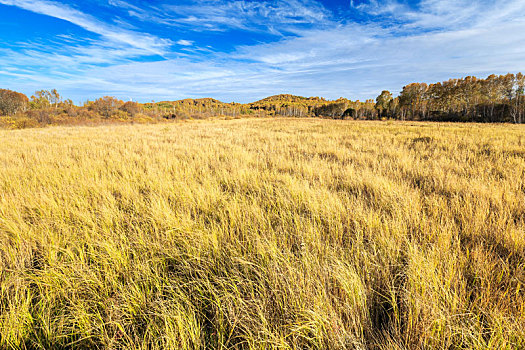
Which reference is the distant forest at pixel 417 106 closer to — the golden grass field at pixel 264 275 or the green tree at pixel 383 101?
the green tree at pixel 383 101

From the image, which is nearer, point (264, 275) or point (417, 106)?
point (264, 275)

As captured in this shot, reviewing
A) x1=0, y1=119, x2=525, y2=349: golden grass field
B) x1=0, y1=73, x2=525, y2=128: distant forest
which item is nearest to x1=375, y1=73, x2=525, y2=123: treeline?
x1=0, y1=73, x2=525, y2=128: distant forest

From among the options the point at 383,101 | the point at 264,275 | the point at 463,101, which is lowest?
the point at 264,275

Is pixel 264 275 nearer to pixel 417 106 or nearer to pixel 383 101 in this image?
pixel 417 106

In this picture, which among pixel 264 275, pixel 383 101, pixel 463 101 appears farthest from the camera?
pixel 383 101

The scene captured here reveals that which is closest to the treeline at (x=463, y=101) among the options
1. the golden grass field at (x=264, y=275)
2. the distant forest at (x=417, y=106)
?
the distant forest at (x=417, y=106)

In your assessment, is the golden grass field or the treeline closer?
the golden grass field

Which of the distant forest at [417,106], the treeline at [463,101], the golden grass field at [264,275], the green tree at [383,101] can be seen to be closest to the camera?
the golden grass field at [264,275]

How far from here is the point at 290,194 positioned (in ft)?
9.87

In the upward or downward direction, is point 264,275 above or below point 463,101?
below

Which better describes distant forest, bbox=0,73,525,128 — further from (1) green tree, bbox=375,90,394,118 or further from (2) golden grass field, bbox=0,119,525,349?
(2) golden grass field, bbox=0,119,525,349

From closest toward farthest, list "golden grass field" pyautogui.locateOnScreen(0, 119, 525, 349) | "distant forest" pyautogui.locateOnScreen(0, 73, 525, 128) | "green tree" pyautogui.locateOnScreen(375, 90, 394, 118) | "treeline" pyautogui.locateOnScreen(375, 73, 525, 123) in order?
"golden grass field" pyautogui.locateOnScreen(0, 119, 525, 349), "distant forest" pyautogui.locateOnScreen(0, 73, 525, 128), "treeline" pyautogui.locateOnScreen(375, 73, 525, 123), "green tree" pyautogui.locateOnScreen(375, 90, 394, 118)

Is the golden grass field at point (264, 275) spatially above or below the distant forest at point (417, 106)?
below

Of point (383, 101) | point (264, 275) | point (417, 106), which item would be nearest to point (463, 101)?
point (417, 106)
